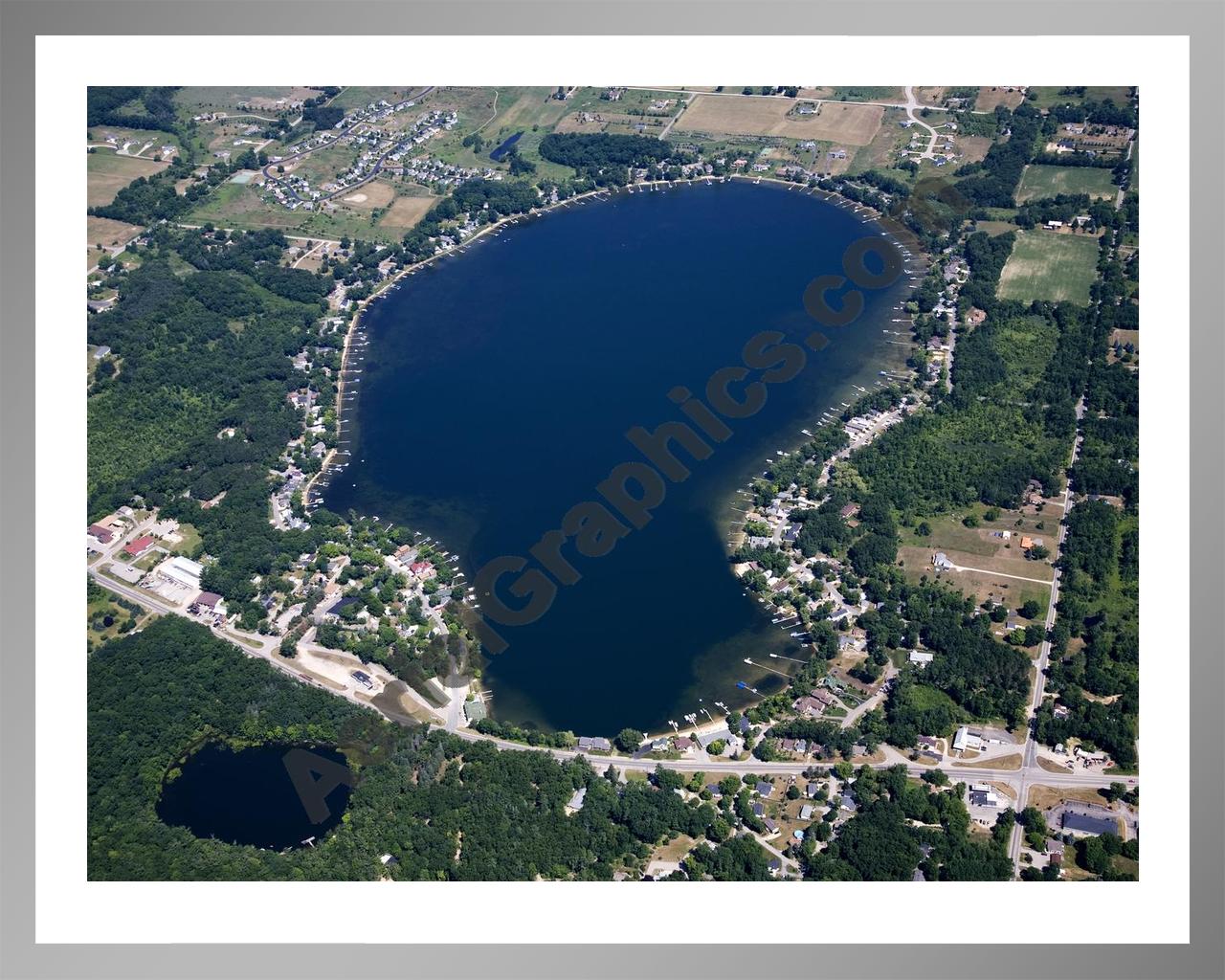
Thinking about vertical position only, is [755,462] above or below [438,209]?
below

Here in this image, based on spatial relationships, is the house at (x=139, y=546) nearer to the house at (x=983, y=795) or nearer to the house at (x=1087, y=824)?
the house at (x=983, y=795)

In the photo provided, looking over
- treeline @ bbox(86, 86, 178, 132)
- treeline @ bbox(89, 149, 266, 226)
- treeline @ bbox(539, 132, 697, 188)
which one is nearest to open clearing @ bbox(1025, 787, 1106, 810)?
treeline @ bbox(539, 132, 697, 188)

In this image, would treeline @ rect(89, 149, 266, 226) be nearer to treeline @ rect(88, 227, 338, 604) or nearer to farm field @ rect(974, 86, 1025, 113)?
treeline @ rect(88, 227, 338, 604)

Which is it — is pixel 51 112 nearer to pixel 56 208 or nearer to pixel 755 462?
pixel 56 208

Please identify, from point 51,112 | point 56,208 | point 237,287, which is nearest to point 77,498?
point 56,208

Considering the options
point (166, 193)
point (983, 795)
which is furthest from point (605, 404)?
point (166, 193)

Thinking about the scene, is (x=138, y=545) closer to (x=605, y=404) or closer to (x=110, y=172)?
(x=605, y=404)
